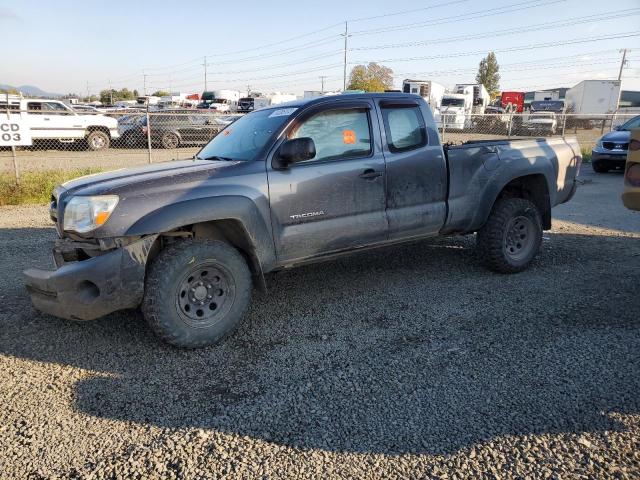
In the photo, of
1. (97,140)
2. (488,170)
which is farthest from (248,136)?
(97,140)

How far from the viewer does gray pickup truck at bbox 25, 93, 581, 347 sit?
346cm

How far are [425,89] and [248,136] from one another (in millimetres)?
33029

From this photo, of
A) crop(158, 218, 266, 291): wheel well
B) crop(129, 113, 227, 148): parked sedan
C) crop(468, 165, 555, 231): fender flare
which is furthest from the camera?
crop(129, 113, 227, 148): parked sedan

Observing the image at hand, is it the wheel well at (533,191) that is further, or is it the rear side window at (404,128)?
the wheel well at (533,191)

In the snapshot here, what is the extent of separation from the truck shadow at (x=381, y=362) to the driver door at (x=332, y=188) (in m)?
0.70

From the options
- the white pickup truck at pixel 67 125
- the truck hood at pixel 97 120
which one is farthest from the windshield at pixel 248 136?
the truck hood at pixel 97 120

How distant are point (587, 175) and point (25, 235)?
14340 mm

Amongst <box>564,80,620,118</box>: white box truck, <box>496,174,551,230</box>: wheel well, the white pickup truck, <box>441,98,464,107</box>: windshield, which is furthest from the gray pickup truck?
<box>564,80,620,118</box>: white box truck

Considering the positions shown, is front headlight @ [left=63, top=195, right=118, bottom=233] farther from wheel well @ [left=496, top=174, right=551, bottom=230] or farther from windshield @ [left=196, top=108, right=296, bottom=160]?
wheel well @ [left=496, top=174, right=551, bottom=230]

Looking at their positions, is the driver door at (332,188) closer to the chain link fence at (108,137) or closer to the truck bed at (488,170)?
the truck bed at (488,170)

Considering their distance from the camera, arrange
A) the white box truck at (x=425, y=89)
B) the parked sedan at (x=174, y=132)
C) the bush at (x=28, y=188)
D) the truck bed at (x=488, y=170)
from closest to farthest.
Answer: the truck bed at (x=488, y=170) → the bush at (x=28, y=188) → the parked sedan at (x=174, y=132) → the white box truck at (x=425, y=89)

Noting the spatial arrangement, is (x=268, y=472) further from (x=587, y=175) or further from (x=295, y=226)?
(x=587, y=175)

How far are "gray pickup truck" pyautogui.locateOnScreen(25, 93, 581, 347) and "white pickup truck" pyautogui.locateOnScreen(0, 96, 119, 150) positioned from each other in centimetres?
1487

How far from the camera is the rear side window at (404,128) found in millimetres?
4629
